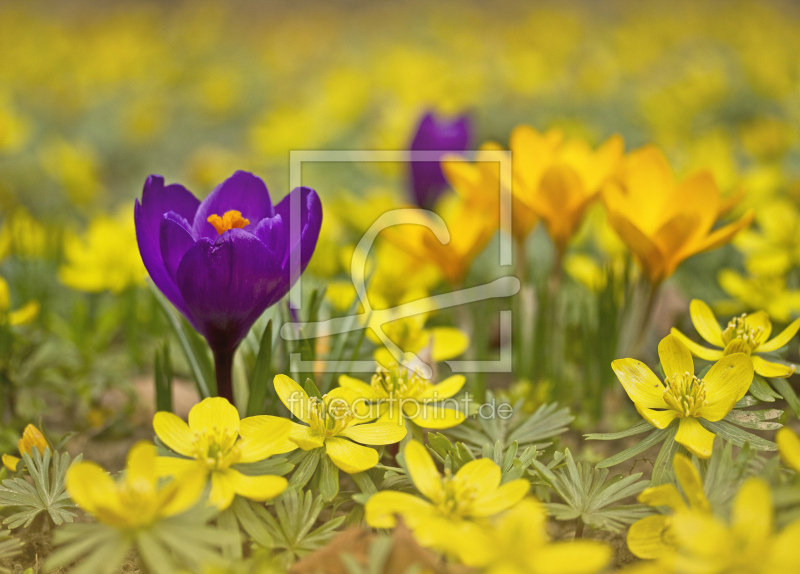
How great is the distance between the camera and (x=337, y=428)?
2.73 feet

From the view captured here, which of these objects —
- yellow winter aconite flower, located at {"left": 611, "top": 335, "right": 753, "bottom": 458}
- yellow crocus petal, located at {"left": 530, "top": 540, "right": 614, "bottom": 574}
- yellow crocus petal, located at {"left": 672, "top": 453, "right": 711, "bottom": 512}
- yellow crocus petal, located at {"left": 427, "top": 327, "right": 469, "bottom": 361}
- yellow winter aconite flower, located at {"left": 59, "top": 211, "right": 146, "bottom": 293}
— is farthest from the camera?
yellow winter aconite flower, located at {"left": 59, "top": 211, "right": 146, "bottom": 293}

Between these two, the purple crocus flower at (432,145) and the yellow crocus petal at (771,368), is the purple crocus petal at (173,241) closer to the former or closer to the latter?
the yellow crocus petal at (771,368)

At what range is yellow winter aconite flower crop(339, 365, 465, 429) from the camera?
0.91 m

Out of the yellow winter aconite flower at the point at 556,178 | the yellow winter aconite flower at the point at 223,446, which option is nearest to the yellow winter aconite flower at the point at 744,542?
the yellow winter aconite flower at the point at 223,446

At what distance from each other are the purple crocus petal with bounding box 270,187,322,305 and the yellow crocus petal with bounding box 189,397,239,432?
165 mm

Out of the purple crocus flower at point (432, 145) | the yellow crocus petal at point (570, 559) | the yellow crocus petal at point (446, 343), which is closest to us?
the yellow crocus petal at point (570, 559)

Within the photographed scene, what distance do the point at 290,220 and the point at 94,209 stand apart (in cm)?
175

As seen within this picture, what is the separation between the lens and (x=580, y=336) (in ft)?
4.45

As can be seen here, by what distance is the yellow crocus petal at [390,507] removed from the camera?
0.72 meters

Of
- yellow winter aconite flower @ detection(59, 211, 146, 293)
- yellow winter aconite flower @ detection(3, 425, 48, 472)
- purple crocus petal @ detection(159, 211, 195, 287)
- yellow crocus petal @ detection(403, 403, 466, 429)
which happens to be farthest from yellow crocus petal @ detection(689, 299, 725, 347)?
yellow winter aconite flower @ detection(59, 211, 146, 293)

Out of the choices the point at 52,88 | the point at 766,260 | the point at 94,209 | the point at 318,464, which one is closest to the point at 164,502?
the point at 318,464

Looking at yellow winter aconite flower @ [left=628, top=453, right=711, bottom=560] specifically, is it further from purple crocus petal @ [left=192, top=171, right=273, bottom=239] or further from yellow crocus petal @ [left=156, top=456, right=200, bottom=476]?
purple crocus petal @ [left=192, top=171, right=273, bottom=239]

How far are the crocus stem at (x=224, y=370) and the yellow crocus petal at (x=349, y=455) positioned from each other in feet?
0.66

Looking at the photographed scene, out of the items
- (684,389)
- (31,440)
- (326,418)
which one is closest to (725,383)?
(684,389)
